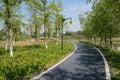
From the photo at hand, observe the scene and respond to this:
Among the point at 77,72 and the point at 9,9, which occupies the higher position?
the point at 9,9

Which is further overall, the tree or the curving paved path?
the tree

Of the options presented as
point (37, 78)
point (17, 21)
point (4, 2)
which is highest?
point (4, 2)

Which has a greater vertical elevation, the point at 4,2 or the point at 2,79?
the point at 4,2

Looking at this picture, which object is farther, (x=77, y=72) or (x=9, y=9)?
(x=9, y=9)

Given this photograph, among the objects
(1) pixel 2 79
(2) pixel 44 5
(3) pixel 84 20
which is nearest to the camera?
(1) pixel 2 79

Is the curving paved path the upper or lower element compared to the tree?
lower

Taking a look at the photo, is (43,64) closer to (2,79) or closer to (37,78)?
(37,78)

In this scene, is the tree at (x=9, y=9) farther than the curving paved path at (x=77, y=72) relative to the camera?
Yes

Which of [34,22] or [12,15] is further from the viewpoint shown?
[34,22]

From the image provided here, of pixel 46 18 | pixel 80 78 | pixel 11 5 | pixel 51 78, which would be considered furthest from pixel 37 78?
pixel 46 18

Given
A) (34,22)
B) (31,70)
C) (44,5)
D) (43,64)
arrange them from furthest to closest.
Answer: (34,22) → (44,5) → (43,64) → (31,70)

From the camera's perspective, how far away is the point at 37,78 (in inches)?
535

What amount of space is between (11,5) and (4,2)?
936mm

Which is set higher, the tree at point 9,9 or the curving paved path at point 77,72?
the tree at point 9,9
